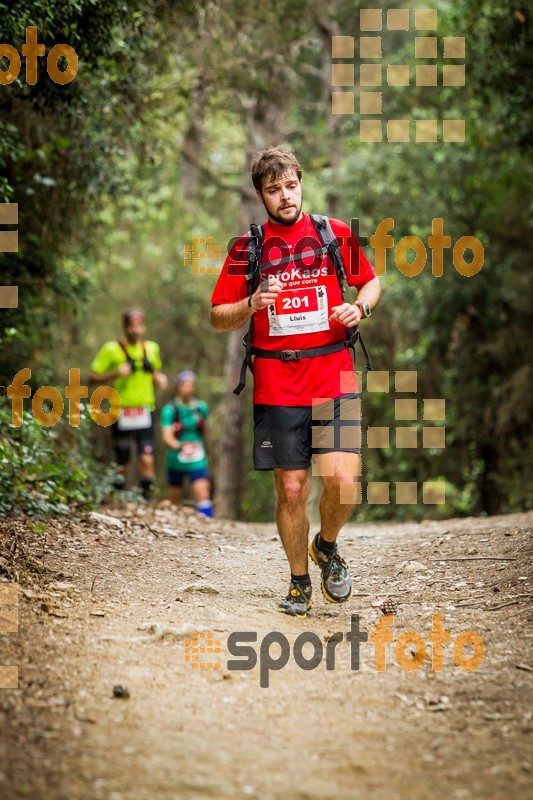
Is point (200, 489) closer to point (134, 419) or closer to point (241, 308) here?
point (134, 419)

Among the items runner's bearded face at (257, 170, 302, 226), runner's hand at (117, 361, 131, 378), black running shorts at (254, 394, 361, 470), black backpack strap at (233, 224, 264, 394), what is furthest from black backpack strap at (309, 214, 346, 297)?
runner's hand at (117, 361, 131, 378)

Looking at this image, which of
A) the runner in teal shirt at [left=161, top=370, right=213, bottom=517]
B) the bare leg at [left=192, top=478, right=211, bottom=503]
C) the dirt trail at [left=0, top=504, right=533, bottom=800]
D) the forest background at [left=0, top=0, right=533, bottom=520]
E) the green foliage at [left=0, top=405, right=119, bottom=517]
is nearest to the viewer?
the dirt trail at [left=0, top=504, right=533, bottom=800]

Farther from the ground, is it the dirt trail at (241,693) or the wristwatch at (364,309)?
the wristwatch at (364,309)

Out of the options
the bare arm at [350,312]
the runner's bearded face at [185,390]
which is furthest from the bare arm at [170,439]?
the bare arm at [350,312]

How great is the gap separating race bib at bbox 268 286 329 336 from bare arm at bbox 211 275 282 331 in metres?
0.12

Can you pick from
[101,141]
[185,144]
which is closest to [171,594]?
[101,141]

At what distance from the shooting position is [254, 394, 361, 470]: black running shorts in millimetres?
5332

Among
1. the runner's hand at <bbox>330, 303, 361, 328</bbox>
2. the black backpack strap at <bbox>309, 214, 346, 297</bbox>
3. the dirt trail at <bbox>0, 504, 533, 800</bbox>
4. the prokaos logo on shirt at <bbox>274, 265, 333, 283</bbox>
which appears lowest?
the dirt trail at <bbox>0, 504, 533, 800</bbox>

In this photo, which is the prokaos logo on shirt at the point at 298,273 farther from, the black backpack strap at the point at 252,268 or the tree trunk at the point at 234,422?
the tree trunk at the point at 234,422

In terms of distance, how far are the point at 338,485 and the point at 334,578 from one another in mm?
621

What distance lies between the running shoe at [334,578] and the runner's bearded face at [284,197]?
1.96m

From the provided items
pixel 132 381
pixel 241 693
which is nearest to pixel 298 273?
pixel 241 693

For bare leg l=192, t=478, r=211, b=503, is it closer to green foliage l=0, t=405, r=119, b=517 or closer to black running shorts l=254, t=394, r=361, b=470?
green foliage l=0, t=405, r=119, b=517

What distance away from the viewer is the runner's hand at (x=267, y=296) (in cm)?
499
